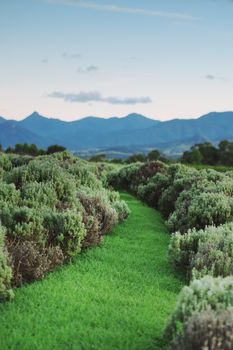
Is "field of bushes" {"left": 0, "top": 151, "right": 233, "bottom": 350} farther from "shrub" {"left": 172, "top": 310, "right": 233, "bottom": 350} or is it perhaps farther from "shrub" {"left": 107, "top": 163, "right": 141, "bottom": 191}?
"shrub" {"left": 107, "top": 163, "right": 141, "bottom": 191}

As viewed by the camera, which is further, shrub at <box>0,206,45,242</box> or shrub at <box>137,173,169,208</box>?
shrub at <box>137,173,169,208</box>

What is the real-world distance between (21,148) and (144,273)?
305 feet

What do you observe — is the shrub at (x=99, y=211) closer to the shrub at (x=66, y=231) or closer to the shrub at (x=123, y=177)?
the shrub at (x=66, y=231)

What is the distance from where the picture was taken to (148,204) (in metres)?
23.0

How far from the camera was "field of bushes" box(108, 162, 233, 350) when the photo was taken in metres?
5.72

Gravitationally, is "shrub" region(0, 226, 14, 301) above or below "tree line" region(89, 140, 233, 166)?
below

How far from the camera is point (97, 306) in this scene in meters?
8.34

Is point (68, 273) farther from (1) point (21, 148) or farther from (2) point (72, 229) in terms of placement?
(1) point (21, 148)

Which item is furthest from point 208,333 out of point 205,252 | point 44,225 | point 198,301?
point 44,225

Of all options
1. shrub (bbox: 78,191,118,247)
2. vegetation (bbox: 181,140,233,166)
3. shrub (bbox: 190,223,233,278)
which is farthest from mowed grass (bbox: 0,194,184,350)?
vegetation (bbox: 181,140,233,166)

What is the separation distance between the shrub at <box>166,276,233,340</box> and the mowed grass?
0.75 meters

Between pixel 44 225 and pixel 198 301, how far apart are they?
534 centimetres

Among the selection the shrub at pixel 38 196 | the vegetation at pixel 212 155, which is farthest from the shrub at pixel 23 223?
the vegetation at pixel 212 155

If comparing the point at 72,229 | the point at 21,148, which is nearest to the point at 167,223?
the point at 72,229
